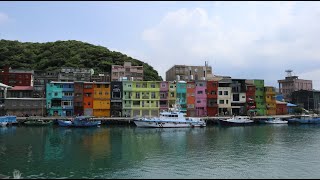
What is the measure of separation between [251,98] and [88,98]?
41561 millimetres

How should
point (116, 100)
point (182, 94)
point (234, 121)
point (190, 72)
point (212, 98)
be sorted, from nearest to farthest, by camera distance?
1. point (234, 121)
2. point (116, 100)
3. point (182, 94)
4. point (212, 98)
5. point (190, 72)

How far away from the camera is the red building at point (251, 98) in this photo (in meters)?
84.1

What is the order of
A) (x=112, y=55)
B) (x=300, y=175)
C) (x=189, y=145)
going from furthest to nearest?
1. (x=112, y=55)
2. (x=189, y=145)
3. (x=300, y=175)

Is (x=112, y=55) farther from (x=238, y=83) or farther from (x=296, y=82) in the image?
(x=296, y=82)

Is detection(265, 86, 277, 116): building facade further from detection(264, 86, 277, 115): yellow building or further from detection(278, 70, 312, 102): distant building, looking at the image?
detection(278, 70, 312, 102): distant building

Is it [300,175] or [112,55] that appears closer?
[300,175]

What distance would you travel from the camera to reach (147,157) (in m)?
31.0

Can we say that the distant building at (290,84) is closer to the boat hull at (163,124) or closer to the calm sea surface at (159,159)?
the boat hull at (163,124)

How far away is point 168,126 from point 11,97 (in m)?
37.7

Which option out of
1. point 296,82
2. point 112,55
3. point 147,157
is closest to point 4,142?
point 147,157

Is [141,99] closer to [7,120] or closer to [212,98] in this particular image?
[212,98]

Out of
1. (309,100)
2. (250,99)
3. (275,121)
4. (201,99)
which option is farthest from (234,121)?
(309,100)

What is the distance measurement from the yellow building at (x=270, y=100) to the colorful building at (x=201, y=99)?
18.4 metres

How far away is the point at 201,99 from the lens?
80750 mm
